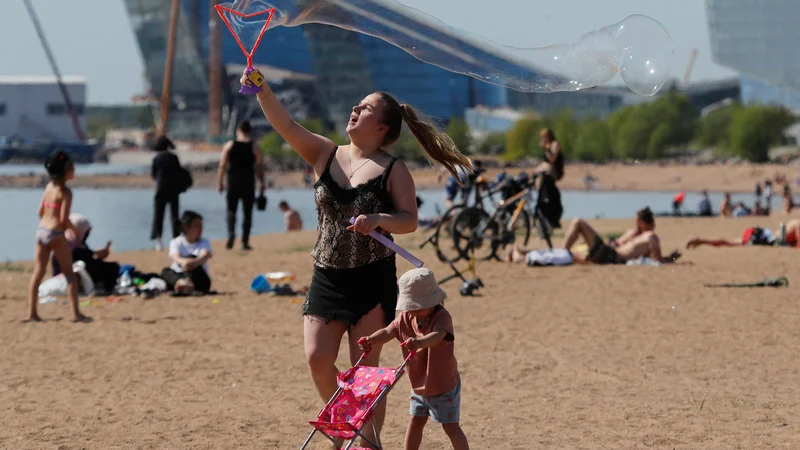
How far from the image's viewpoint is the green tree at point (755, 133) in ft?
262

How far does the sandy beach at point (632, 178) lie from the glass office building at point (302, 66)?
4562 centimetres

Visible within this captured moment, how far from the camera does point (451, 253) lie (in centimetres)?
1512

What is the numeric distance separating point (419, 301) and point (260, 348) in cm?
417

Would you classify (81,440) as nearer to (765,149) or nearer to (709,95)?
(765,149)

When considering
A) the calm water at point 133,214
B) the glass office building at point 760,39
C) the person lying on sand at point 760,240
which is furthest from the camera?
the glass office building at point 760,39

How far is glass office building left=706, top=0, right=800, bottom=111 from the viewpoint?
429 ft

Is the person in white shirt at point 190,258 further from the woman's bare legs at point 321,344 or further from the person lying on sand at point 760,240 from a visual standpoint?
the person lying on sand at point 760,240

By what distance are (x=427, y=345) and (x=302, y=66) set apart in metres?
131

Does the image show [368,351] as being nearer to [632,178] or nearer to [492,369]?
[492,369]

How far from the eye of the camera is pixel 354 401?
4.66 meters

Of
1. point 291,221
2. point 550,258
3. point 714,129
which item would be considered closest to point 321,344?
point 550,258

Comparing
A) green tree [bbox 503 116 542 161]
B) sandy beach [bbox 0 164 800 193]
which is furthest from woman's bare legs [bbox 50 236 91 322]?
green tree [bbox 503 116 542 161]

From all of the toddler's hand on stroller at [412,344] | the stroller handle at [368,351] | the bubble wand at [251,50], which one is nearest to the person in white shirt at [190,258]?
the bubble wand at [251,50]

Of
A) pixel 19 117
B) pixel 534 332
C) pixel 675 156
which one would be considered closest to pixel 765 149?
pixel 675 156
